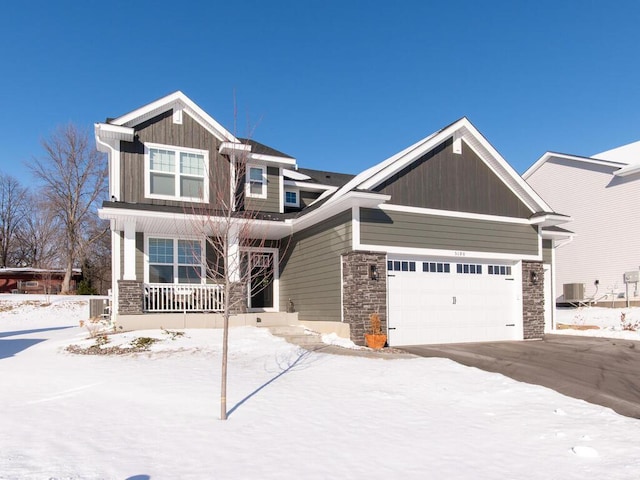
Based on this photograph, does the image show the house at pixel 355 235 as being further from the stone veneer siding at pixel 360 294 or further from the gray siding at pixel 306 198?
the gray siding at pixel 306 198

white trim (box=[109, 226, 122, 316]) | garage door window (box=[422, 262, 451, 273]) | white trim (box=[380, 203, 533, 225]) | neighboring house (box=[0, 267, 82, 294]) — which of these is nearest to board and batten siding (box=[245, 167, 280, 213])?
white trim (box=[109, 226, 122, 316])

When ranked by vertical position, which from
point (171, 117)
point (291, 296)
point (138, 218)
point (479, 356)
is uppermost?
point (171, 117)

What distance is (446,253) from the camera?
13.1 metres

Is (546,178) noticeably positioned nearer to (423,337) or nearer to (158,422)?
(423,337)

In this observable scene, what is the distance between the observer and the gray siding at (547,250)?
53.6 ft

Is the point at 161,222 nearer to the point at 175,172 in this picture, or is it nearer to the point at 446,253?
the point at 175,172

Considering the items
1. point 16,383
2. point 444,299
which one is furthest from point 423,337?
point 16,383

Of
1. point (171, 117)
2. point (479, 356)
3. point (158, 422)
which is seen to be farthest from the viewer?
point (171, 117)

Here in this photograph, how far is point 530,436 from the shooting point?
18.4 feet

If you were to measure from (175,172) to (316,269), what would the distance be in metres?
5.09

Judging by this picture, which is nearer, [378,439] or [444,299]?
[378,439]

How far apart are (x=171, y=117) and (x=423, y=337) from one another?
31.6ft

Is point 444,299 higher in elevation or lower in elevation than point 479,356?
higher

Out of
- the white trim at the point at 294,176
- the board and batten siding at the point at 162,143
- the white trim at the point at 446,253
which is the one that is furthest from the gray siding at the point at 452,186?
the white trim at the point at 294,176
